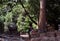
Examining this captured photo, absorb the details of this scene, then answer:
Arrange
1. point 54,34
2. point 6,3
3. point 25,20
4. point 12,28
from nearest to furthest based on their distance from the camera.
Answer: point 54,34, point 6,3, point 25,20, point 12,28

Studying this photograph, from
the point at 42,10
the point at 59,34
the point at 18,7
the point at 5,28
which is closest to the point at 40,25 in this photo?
the point at 42,10

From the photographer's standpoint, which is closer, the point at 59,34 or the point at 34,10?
the point at 59,34

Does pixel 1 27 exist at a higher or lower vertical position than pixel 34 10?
lower

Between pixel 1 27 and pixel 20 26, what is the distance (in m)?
2.97

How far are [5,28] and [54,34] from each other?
10.2m

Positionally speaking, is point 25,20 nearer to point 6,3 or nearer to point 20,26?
point 20,26

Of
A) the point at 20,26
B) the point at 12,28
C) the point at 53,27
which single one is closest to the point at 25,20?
the point at 20,26

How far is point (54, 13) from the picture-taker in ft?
35.0

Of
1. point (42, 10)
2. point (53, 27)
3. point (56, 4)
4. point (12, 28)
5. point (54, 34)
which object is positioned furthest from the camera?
point (12, 28)

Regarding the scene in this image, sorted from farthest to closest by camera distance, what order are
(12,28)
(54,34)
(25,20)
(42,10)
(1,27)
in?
1. (12,28)
2. (1,27)
3. (25,20)
4. (42,10)
5. (54,34)

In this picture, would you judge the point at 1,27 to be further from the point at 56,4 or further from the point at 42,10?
the point at 42,10

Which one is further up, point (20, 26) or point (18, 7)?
point (18, 7)

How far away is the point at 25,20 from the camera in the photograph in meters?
13.4

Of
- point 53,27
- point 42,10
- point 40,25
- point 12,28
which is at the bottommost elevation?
point 12,28
